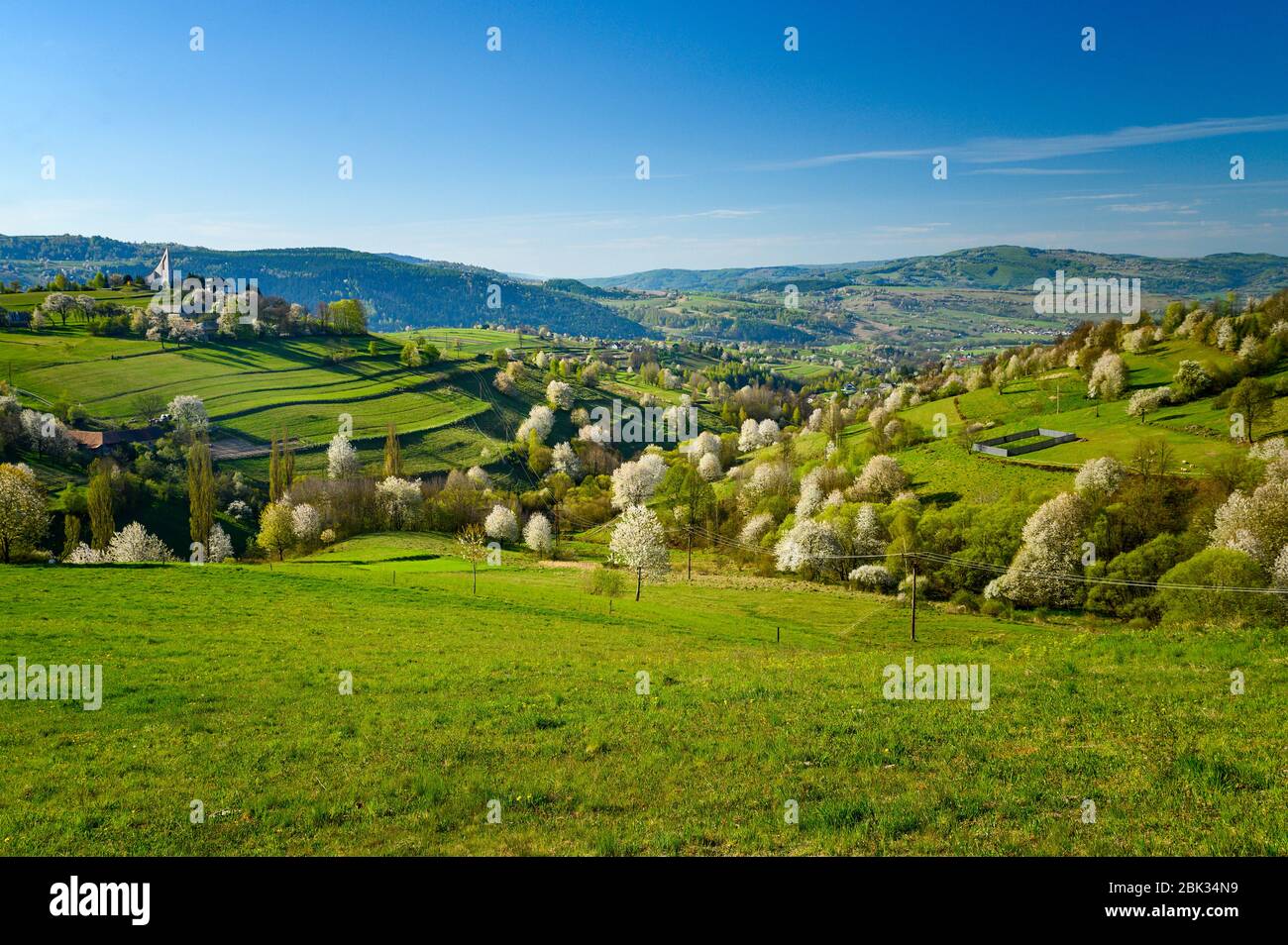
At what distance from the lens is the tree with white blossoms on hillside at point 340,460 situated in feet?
385

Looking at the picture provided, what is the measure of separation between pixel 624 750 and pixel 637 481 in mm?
107655

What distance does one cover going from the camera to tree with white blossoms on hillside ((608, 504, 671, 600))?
204 ft

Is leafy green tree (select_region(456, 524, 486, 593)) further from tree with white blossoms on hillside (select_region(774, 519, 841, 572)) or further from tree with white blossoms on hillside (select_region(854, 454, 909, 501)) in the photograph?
tree with white blossoms on hillside (select_region(854, 454, 909, 501))

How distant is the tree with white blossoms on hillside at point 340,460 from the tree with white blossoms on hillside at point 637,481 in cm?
4374

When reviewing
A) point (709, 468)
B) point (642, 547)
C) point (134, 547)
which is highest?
point (709, 468)

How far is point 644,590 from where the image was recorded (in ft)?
215

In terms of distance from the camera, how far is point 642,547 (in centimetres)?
6225

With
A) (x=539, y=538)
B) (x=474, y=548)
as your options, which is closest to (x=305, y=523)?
(x=539, y=538)

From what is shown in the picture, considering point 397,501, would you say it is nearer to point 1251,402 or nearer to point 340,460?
point 340,460

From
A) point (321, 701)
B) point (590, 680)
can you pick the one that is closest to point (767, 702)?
point (590, 680)

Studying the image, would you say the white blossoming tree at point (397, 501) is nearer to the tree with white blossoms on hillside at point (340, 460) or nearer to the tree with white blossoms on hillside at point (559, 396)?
the tree with white blossoms on hillside at point (340, 460)

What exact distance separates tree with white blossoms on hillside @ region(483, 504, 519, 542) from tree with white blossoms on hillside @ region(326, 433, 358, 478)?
30.3m

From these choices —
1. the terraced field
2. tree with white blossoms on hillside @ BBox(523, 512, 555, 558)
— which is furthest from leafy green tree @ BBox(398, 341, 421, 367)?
tree with white blossoms on hillside @ BBox(523, 512, 555, 558)
